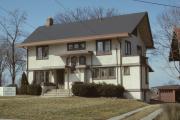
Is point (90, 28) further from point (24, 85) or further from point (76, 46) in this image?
point (24, 85)

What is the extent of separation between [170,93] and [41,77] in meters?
14.8

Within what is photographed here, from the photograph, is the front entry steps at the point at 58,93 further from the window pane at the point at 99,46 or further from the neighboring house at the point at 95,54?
the window pane at the point at 99,46

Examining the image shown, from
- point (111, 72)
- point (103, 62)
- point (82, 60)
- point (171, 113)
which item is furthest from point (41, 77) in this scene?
point (171, 113)

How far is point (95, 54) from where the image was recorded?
140 feet

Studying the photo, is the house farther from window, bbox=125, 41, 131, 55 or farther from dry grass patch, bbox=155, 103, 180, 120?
dry grass patch, bbox=155, 103, 180, 120

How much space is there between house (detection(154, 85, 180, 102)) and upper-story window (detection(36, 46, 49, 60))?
1372 cm

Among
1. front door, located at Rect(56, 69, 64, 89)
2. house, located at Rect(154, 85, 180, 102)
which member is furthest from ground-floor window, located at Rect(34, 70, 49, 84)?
house, located at Rect(154, 85, 180, 102)

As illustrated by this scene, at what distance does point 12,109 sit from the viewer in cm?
2553

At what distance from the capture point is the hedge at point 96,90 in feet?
128

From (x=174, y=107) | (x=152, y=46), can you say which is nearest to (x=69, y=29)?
(x=152, y=46)

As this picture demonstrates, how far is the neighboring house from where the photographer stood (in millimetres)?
40875

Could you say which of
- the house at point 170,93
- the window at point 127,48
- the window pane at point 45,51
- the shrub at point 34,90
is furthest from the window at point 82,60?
the house at point 170,93

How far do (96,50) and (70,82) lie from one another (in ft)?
15.0

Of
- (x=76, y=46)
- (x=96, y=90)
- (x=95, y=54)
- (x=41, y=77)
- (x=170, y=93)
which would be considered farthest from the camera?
(x=170, y=93)
